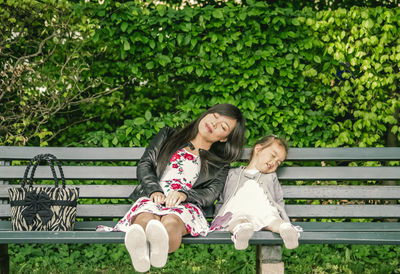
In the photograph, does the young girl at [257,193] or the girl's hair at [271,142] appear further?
the girl's hair at [271,142]

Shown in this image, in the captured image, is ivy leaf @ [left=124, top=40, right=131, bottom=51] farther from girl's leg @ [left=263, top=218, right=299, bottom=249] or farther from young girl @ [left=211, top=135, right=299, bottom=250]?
girl's leg @ [left=263, top=218, right=299, bottom=249]

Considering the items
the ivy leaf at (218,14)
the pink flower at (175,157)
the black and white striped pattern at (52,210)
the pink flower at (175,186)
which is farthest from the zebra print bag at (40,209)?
the ivy leaf at (218,14)

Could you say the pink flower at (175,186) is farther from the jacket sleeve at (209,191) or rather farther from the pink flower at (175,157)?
the pink flower at (175,157)

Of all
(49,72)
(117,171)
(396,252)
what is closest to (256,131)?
(117,171)

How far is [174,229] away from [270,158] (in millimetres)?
1042

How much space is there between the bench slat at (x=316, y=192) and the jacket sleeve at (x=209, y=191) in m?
0.45

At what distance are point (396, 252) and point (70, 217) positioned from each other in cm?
304

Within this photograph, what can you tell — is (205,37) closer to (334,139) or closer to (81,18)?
(81,18)

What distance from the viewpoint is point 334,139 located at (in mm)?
4320

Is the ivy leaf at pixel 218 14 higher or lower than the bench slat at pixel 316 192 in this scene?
higher

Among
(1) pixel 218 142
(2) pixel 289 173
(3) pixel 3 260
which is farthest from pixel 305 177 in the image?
(3) pixel 3 260

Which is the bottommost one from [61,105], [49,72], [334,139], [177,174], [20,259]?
[20,259]

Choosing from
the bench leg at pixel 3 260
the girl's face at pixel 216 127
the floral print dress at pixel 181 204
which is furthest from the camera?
the girl's face at pixel 216 127

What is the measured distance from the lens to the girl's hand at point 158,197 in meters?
2.99
